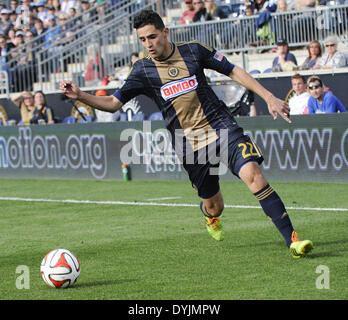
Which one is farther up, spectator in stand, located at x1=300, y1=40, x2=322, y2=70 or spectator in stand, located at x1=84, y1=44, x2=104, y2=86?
spectator in stand, located at x1=84, y1=44, x2=104, y2=86

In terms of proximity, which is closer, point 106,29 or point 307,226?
point 307,226

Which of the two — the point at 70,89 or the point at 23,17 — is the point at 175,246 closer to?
the point at 70,89

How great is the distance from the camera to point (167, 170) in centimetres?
1686

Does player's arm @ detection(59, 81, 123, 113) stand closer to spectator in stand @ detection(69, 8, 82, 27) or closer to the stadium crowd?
the stadium crowd

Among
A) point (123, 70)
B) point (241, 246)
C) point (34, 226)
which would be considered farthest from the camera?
point (123, 70)

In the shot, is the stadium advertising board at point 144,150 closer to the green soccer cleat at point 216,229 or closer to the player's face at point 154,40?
the green soccer cleat at point 216,229

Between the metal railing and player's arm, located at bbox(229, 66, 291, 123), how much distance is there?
33.6ft

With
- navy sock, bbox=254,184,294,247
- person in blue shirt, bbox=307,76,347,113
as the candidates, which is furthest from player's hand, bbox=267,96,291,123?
person in blue shirt, bbox=307,76,347,113

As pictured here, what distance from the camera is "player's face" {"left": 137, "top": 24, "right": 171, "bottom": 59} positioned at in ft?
25.9

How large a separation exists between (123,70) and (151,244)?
1428cm

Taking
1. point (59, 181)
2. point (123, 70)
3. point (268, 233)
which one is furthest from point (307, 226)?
point (123, 70)

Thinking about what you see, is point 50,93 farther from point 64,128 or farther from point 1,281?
point 1,281

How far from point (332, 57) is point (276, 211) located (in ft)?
31.2

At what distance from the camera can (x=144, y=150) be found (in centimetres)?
1706
